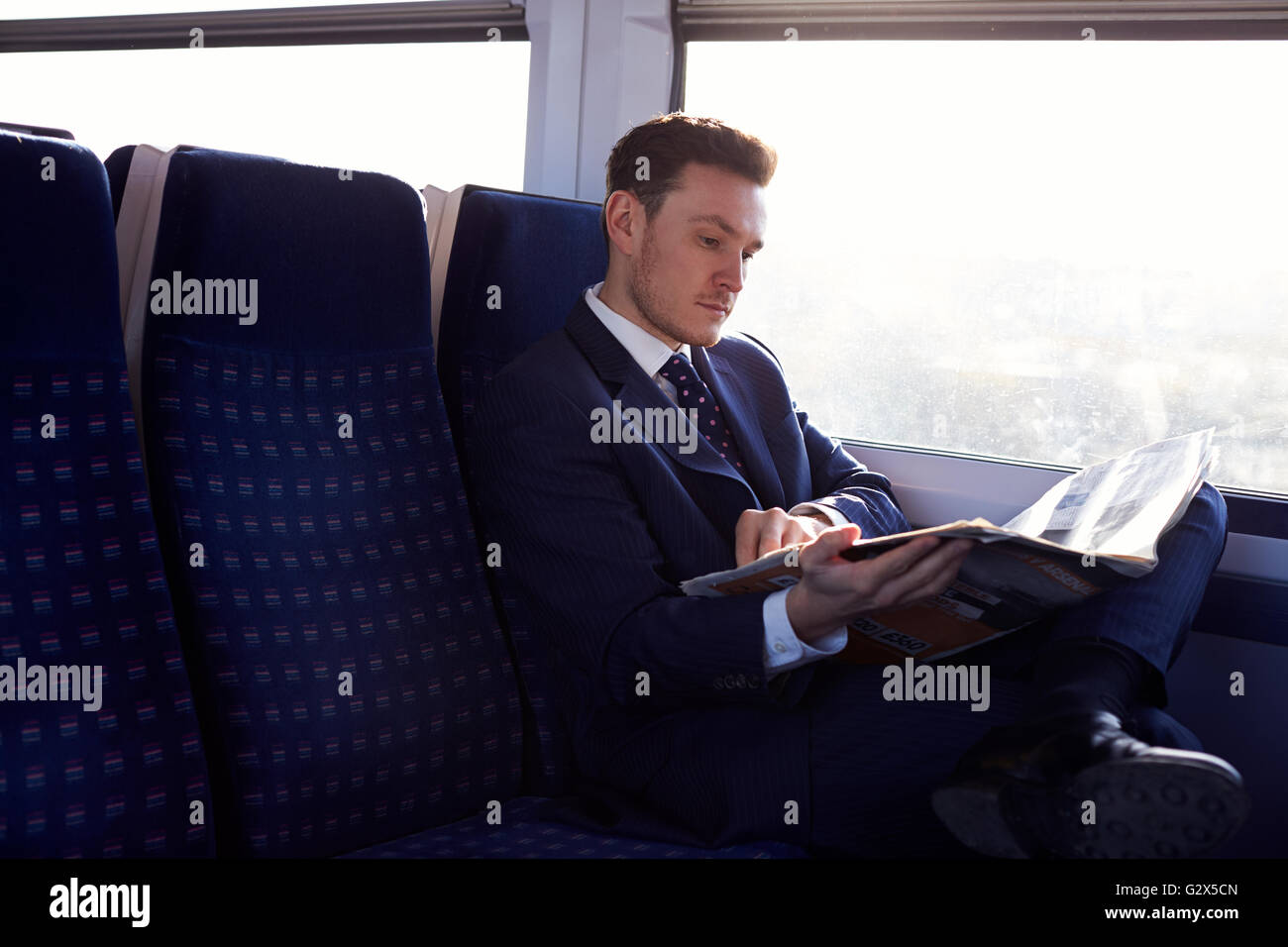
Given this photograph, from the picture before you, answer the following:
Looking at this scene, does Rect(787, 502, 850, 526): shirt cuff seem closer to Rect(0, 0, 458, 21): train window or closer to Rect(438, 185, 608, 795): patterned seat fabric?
Rect(438, 185, 608, 795): patterned seat fabric

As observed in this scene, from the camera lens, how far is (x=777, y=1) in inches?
86.4

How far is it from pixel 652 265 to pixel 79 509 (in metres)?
0.89

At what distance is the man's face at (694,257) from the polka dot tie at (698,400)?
0.18 feet

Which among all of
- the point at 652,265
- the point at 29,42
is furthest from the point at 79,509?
the point at 29,42

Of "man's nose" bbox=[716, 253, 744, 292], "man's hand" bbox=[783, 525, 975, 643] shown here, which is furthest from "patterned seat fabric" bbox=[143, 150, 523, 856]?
"man's hand" bbox=[783, 525, 975, 643]

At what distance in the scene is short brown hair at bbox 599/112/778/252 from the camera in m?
1.72

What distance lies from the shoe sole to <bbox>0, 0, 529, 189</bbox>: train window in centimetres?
178

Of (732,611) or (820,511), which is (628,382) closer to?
(820,511)

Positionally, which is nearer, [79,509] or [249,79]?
[79,509]

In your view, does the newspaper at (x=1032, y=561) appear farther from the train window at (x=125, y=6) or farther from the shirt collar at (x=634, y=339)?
the train window at (x=125, y=6)

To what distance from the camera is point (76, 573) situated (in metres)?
1.26

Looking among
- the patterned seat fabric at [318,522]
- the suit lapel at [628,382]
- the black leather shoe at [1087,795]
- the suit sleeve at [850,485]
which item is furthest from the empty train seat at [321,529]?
→ the suit sleeve at [850,485]

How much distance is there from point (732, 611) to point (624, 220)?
737mm

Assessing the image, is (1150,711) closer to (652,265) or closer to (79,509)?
(652,265)
